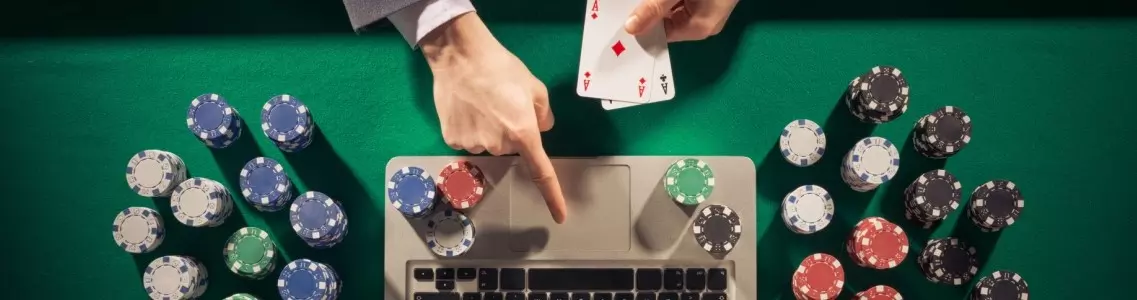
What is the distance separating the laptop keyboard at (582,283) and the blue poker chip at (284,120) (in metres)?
0.48

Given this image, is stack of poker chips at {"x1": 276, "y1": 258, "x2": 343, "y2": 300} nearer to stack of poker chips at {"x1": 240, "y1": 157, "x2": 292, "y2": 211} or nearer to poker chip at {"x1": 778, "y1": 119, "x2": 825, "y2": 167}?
stack of poker chips at {"x1": 240, "y1": 157, "x2": 292, "y2": 211}

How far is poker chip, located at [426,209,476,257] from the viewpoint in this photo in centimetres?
202

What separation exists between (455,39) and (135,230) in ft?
3.54

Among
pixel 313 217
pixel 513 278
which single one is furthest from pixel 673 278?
pixel 313 217

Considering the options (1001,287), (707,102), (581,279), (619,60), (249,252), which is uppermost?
(619,60)

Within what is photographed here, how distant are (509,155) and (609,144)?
293 millimetres

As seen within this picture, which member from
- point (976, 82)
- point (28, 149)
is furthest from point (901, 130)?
point (28, 149)

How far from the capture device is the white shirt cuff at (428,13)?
68.6 inches

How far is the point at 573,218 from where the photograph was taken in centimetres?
203

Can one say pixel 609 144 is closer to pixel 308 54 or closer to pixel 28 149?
pixel 308 54

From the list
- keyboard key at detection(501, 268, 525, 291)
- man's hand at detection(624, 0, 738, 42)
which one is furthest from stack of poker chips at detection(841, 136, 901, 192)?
keyboard key at detection(501, 268, 525, 291)

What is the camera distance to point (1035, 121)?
7.09ft

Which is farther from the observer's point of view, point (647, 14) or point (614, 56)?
point (614, 56)

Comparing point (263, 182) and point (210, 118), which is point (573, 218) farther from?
point (210, 118)
